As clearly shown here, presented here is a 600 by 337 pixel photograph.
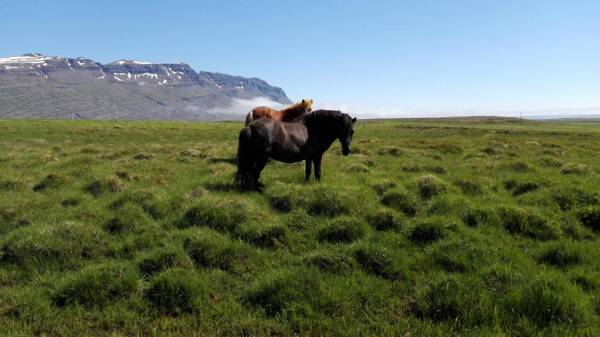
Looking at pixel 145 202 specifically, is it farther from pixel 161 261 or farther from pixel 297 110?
pixel 297 110

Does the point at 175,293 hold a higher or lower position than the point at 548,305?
lower

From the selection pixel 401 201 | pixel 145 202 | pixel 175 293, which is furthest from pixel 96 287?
pixel 401 201

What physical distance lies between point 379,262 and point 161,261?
3984 mm

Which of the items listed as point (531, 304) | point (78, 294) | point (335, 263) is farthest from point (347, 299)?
point (78, 294)

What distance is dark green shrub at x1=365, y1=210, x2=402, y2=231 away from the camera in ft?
30.5

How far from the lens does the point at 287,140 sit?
1287 centimetres

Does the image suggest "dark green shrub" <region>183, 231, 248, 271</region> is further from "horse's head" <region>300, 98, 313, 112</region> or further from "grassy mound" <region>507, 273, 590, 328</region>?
"horse's head" <region>300, 98, 313, 112</region>

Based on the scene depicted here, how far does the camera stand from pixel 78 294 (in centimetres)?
635

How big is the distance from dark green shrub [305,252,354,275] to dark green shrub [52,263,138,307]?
3.08 meters

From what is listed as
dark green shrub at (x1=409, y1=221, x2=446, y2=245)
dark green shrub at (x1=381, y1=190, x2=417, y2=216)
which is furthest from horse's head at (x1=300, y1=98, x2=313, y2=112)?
dark green shrub at (x1=409, y1=221, x2=446, y2=245)

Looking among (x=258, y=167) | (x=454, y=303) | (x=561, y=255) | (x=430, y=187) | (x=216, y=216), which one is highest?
(x=258, y=167)

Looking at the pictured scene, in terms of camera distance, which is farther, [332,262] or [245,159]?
[245,159]

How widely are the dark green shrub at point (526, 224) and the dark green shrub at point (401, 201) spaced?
209 cm

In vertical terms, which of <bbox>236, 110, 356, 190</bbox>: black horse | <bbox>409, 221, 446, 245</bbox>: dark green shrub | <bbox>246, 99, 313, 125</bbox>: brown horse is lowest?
<bbox>409, 221, 446, 245</bbox>: dark green shrub
